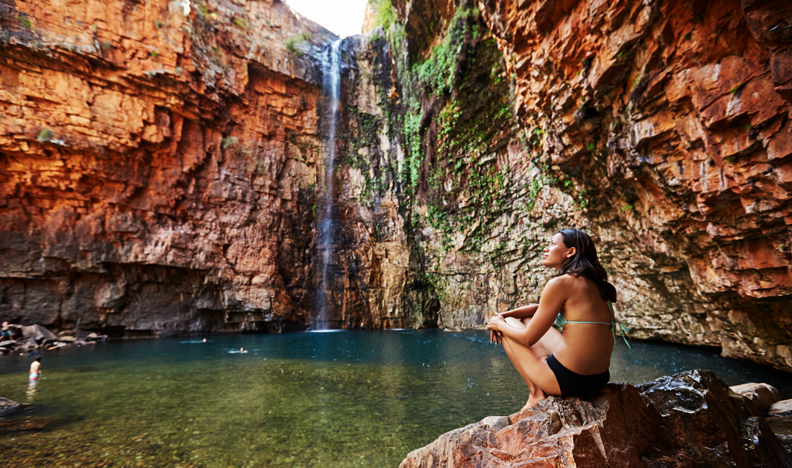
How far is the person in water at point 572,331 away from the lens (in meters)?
2.13

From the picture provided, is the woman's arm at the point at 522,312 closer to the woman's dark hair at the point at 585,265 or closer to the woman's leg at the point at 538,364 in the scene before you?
the woman's leg at the point at 538,364

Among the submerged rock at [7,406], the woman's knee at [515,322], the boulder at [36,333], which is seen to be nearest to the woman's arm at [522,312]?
the woman's knee at [515,322]

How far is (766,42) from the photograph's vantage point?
342 cm

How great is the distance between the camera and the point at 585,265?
7.20 ft

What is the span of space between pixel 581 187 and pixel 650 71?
375 cm

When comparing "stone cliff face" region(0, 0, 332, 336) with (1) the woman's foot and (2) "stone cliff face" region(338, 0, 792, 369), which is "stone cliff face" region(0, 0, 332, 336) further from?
(1) the woman's foot

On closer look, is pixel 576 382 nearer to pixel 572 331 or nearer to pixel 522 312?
pixel 572 331

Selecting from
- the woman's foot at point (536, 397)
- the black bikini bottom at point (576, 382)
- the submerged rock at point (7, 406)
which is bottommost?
the submerged rock at point (7, 406)

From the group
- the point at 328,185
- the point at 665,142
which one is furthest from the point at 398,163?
the point at 665,142

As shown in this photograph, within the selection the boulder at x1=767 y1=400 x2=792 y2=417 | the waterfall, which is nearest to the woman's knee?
the boulder at x1=767 y1=400 x2=792 y2=417

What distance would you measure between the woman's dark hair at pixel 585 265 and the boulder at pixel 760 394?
3.03m

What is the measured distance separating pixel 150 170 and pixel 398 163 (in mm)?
13699

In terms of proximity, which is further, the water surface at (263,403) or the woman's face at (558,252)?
the water surface at (263,403)

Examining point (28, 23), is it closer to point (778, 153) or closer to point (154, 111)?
point (154, 111)
